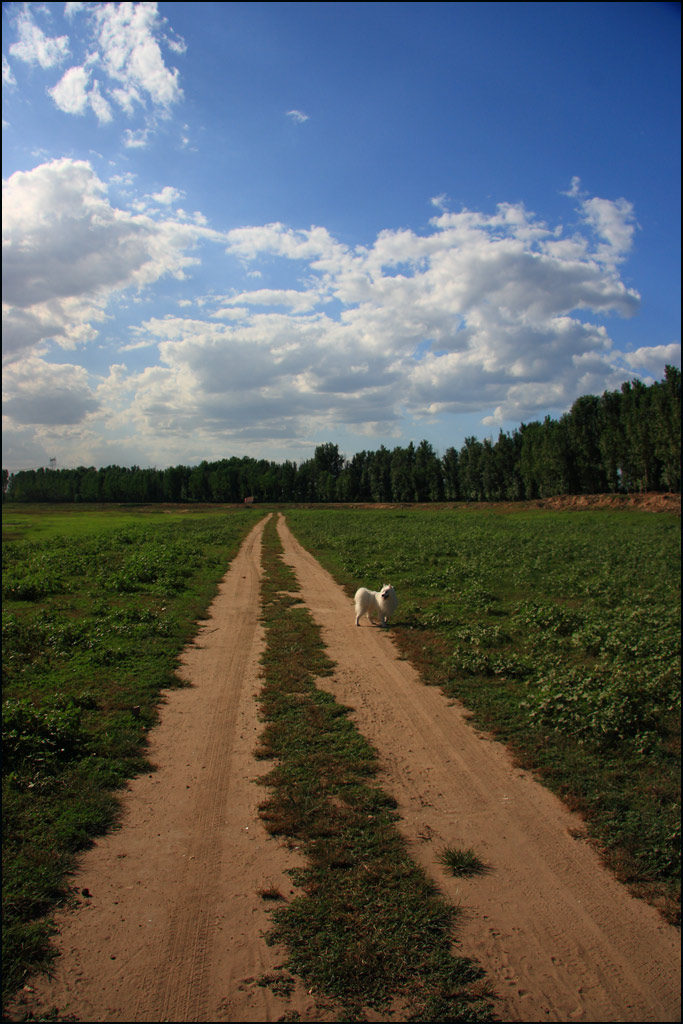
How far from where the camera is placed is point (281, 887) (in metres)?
5.70

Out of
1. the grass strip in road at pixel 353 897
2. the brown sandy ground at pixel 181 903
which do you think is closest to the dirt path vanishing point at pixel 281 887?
the brown sandy ground at pixel 181 903

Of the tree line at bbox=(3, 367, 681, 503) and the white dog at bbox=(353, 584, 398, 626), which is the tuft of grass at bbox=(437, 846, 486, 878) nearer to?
the white dog at bbox=(353, 584, 398, 626)

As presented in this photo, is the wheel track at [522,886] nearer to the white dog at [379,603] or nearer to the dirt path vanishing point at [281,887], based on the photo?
the dirt path vanishing point at [281,887]

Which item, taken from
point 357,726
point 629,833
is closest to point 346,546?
point 357,726

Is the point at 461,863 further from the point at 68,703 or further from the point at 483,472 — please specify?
the point at 483,472

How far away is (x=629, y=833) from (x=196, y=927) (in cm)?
541

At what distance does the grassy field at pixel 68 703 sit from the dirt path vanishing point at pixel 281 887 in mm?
338

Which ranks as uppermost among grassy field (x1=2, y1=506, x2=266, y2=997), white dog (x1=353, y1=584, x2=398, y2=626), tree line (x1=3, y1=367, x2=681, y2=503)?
tree line (x1=3, y1=367, x2=681, y2=503)

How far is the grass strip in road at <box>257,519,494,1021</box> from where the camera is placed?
14.9 ft

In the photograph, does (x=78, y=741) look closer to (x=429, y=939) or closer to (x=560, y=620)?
(x=429, y=939)

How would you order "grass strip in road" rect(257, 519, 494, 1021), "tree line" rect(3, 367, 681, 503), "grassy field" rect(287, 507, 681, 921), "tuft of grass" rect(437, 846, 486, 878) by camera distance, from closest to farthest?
"grass strip in road" rect(257, 519, 494, 1021)
"tuft of grass" rect(437, 846, 486, 878)
"grassy field" rect(287, 507, 681, 921)
"tree line" rect(3, 367, 681, 503)

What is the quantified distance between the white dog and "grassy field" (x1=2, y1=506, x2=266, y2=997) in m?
5.45

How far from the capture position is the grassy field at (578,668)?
23.3 feet

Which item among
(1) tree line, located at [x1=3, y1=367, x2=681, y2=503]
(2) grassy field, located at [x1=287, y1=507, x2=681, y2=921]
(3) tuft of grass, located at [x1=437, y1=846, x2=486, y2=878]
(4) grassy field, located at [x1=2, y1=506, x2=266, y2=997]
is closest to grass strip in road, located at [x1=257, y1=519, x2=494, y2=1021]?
(3) tuft of grass, located at [x1=437, y1=846, x2=486, y2=878]
